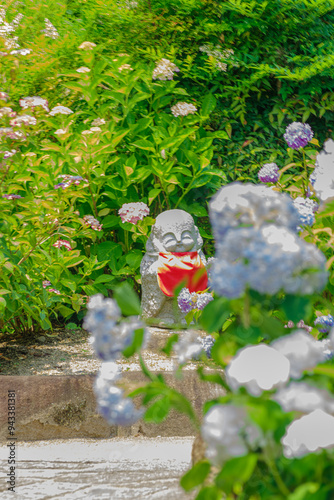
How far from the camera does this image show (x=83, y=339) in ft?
10.3

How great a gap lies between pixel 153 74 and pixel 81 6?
1215mm

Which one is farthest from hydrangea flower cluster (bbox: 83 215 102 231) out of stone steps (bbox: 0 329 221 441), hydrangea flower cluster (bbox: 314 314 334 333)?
hydrangea flower cluster (bbox: 314 314 334 333)

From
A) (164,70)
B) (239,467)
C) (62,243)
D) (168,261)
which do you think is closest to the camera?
(239,467)

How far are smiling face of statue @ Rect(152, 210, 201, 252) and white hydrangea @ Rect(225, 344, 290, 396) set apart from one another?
238 cm

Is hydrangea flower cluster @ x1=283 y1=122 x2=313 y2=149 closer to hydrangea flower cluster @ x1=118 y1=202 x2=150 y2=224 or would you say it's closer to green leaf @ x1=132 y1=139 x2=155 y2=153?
hydrangea flower cluster @ x1=118 y1=202 x2=150 y2=224

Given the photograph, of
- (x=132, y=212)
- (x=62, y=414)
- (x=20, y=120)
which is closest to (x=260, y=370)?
(x=62, y=414)

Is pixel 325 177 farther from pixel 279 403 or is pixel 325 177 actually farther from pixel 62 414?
pixel 62 414

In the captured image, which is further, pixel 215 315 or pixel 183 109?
pixel 183 109

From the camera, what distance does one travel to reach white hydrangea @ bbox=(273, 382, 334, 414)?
2.31 feet

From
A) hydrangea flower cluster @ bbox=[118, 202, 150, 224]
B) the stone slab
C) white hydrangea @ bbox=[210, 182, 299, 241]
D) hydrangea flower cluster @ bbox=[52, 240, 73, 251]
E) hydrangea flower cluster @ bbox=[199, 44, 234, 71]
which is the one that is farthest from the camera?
hydrangea flower cluster @ bbox=[199, 44, 234, 71]

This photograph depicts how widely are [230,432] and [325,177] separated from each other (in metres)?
0.85

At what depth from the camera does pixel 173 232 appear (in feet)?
10.3

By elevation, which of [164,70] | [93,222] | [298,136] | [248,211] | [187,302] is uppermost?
[248,211]

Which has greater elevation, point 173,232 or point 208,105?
point 208,105
